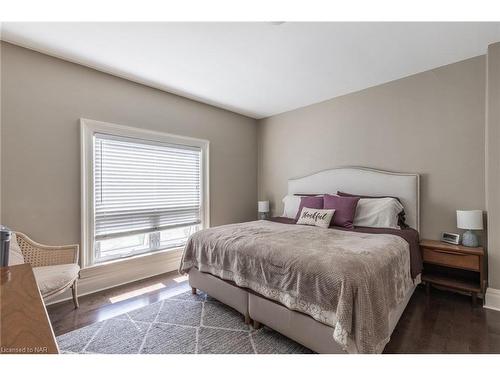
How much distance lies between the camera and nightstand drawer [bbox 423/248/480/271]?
2271 millimetres

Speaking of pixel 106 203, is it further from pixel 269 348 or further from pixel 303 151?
pixel 303 151

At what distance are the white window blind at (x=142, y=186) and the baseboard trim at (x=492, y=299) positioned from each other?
352 centimetres

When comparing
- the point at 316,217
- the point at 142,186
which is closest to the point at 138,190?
the point at 142,186

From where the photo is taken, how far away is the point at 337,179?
3545 mm

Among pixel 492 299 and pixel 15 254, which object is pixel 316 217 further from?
pixel 15 254

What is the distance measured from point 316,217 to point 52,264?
9.37 ft

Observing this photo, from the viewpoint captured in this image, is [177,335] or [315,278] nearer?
[315,278]

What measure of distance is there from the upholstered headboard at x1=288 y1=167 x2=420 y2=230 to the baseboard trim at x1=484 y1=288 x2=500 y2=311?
2.72 ft

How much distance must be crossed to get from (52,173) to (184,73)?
1.81m

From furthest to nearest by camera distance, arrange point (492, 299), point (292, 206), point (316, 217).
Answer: point (292, 206) < point (316, 217) < point (492, 299)

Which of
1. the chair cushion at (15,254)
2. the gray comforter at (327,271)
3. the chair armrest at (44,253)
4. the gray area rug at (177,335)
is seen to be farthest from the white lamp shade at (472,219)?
the chair cushion at (15,254)

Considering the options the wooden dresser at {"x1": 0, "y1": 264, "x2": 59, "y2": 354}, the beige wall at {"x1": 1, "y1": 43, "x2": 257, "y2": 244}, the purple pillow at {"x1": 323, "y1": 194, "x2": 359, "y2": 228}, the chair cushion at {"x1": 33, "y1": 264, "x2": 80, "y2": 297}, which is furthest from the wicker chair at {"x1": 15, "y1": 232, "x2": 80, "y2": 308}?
the purple pillow at {"x1": 323, "y1": 194, "x2": 359, "y2": 228}

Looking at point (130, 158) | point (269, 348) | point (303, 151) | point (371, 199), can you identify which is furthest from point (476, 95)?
point (130, 158)

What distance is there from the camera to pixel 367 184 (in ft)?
10.7
